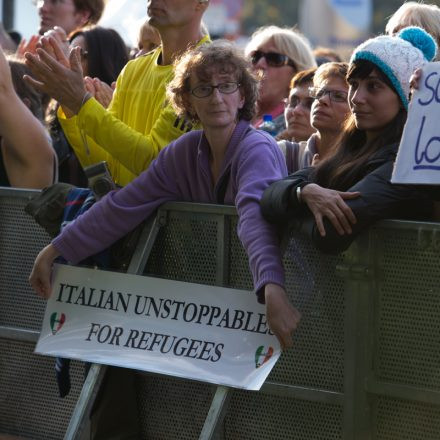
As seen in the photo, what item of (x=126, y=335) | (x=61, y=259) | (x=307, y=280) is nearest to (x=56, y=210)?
(x=61, y=259)

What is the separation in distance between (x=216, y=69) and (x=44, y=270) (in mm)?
1187

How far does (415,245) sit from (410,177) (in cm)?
26

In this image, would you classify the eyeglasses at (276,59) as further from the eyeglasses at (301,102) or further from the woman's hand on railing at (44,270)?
the woman's hand on railing at (44,270)

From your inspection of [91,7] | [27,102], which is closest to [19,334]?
[27,102]

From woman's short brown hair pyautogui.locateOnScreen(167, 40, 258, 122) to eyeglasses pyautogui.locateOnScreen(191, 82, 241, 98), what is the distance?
0.04m

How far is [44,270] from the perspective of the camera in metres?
5.27

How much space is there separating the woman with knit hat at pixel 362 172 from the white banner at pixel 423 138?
118 millimetres

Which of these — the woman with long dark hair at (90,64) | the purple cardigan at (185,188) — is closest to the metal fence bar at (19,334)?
the purple cardigan at (185,188)

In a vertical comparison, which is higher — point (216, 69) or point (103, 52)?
point (216, 69)

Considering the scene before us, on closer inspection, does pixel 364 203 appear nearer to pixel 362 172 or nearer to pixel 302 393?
pixel 362 172

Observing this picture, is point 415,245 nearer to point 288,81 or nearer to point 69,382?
point 69,382

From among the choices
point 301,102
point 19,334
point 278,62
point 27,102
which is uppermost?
point 301,102

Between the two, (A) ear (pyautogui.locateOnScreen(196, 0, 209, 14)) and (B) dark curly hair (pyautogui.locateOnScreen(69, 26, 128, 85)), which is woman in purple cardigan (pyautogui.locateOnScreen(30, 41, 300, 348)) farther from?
(B) dark curly hair (pyautogui.locateOnScreen(69, 26, 128, 85))

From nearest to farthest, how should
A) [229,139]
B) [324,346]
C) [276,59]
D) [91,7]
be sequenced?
[324,346], [229,139], [276,59], [91,7]
